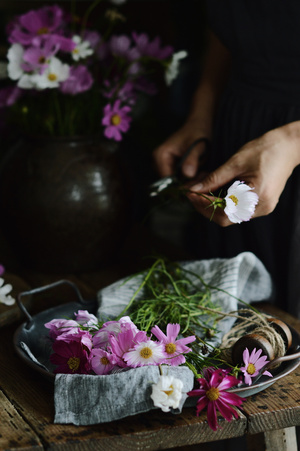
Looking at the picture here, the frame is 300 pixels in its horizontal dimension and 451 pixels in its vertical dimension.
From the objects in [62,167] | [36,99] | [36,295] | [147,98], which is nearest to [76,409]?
[36,295]

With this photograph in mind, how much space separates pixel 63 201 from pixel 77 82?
229 mm

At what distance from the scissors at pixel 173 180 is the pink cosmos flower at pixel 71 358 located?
36 centimetres

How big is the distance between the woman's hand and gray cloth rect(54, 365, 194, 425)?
0.91ft

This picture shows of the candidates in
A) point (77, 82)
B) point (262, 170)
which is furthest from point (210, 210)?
point (77, 82)

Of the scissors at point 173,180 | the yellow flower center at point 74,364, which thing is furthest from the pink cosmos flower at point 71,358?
the scissors at point 173,180

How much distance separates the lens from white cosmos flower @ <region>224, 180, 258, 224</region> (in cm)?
74

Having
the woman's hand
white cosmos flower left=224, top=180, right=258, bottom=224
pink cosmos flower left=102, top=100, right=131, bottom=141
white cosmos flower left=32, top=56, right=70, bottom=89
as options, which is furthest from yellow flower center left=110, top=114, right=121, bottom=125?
white cosmos flower left=224, top=180, right=258, bottom=224

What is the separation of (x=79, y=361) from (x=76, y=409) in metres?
0.06

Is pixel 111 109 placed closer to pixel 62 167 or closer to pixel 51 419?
pixel 62 167

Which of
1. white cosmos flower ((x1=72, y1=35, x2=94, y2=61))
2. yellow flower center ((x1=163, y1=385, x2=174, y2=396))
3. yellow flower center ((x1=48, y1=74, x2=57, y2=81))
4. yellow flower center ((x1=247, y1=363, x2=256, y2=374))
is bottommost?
yellow flower center ((x1=247, y1=363, x2=256, y2=374))

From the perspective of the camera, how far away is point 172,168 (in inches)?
46.3

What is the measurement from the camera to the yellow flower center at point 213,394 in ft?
2.06

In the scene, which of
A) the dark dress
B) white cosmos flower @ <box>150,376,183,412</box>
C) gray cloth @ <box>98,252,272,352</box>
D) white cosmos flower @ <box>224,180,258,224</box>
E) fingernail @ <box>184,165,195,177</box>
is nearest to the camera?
white cosmos flower @ <box>150,376,183,412</box>

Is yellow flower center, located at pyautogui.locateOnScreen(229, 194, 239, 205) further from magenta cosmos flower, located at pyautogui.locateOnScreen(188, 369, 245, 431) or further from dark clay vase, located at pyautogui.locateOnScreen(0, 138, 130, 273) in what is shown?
dark clay vase, located at pyautogui.locateOnScreen(0, 138, 130, 273)
